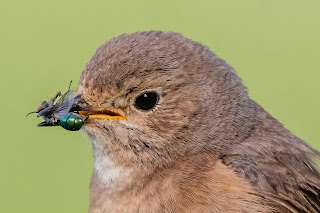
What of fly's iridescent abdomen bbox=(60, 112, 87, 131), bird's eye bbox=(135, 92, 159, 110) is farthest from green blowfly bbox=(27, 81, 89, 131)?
bird's eye bbox=(135, 92, 159, 110)

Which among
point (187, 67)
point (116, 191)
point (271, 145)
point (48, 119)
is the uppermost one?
point (187, 67)

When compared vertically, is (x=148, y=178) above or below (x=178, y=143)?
below

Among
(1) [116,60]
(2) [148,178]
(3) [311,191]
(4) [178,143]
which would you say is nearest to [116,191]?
(2) [148,178]

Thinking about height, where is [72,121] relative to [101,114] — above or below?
below

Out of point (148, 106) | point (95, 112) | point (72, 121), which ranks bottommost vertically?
point (72, 121)

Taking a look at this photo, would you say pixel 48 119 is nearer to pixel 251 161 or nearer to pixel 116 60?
pixel 116 60

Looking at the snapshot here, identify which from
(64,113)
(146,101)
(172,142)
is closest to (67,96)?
(64,113)

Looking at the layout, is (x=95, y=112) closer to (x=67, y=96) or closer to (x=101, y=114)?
(x=101, y=114)

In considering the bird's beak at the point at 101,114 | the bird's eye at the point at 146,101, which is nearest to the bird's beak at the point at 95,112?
the bird's beak at the point at 101,114
